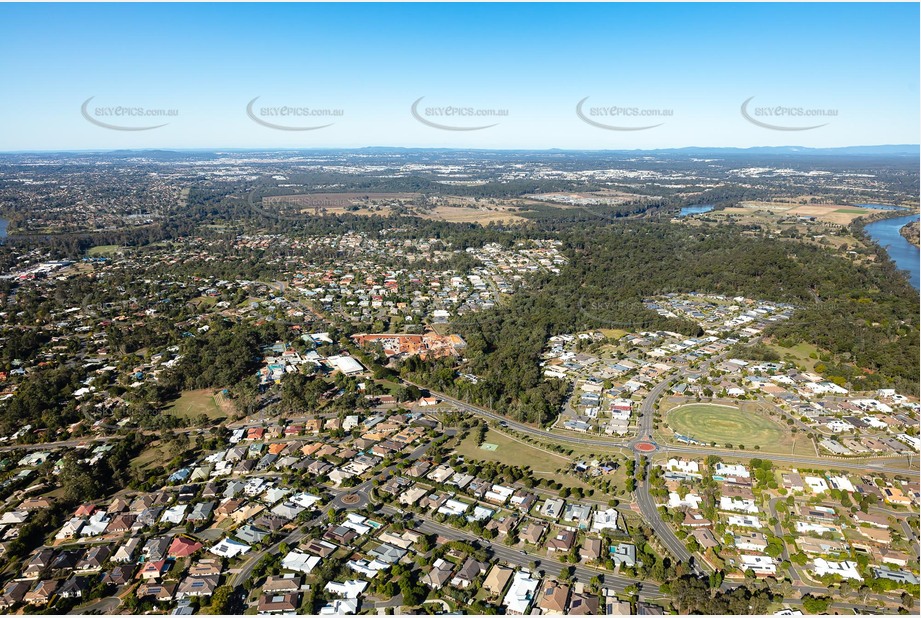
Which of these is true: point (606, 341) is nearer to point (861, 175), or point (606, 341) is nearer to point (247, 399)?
point (247, 399)

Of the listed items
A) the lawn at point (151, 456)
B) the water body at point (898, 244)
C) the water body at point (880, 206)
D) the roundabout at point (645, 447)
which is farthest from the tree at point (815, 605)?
the water body at point (880, 206)

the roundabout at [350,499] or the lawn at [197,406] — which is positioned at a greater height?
the lawn at [197,406]

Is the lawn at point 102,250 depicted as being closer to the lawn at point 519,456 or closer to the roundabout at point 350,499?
the roundabout at point 350,499

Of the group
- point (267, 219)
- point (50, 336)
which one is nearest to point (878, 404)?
point (50, 336)

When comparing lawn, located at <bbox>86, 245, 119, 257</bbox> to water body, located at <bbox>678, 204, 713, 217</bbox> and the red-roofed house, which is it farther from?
water body, located at <bbox>678, 204, 713, 217</bbox>

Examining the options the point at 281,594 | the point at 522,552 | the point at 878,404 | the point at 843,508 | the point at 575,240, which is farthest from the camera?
the point at 575,240

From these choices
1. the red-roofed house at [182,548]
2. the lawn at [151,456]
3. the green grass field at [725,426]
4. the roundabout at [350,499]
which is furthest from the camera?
the green grass field at [725,426]

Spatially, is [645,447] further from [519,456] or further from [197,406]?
[197,406]
